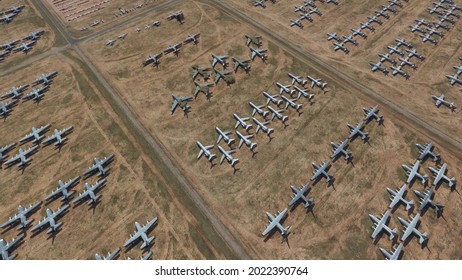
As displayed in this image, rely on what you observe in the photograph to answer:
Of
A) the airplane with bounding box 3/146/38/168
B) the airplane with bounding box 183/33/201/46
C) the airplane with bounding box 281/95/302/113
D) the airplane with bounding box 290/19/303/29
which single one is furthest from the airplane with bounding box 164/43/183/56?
the airplane with bounding box 3/146/38/168

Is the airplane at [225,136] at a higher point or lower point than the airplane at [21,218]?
lower

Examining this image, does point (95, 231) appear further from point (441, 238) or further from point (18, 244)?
point (441, 238)

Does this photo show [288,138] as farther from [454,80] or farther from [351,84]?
[454,80]

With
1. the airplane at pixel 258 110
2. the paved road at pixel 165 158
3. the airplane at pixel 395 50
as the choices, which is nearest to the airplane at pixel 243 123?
the airplane at pixel 258 110

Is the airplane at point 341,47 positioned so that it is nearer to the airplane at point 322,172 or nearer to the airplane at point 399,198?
the airplane at point 322,172

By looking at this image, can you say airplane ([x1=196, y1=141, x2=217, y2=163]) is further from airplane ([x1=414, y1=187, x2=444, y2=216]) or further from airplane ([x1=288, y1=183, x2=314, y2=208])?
airplane ([x1=414, y1=187, x2=444, y2=216])

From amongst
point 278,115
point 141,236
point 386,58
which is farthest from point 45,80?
point 386,58
